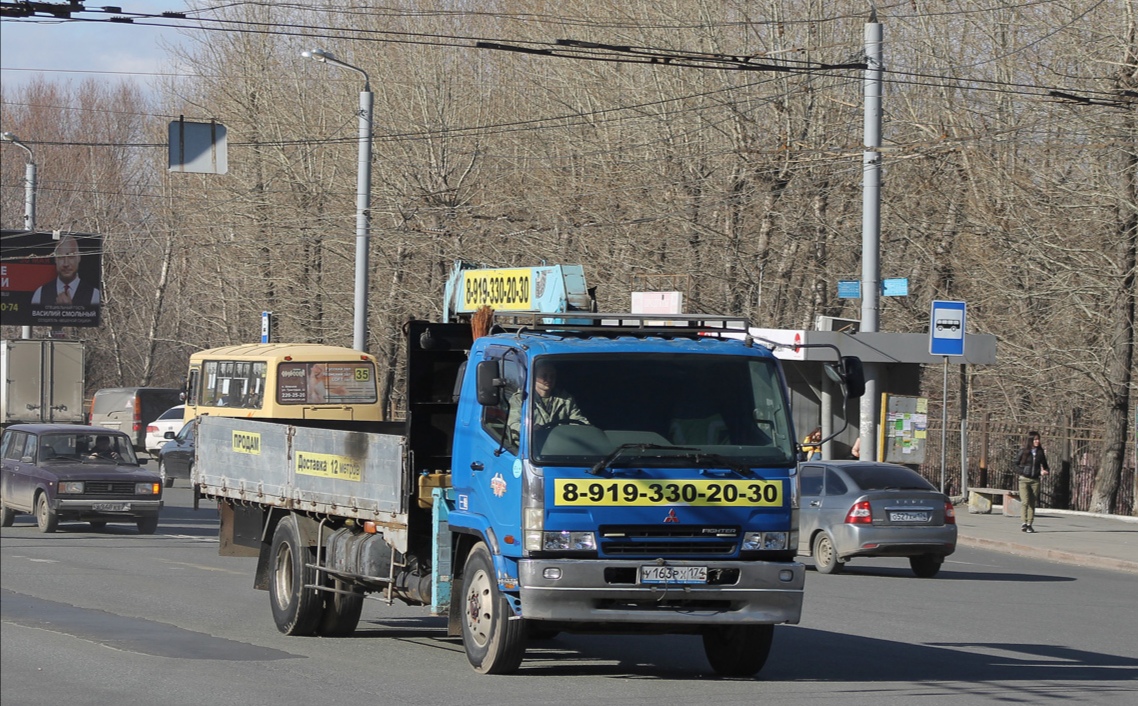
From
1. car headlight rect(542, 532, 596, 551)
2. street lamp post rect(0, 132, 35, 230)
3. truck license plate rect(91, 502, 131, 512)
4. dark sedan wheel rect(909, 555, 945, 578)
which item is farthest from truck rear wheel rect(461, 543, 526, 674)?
dark sedan wheel rect(909, 555, 945, 578)

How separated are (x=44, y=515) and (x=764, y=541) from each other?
→ 458 cm

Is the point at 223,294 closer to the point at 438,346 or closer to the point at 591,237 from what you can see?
the point at 591,237

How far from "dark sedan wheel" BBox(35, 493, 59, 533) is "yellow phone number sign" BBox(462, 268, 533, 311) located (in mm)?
4906

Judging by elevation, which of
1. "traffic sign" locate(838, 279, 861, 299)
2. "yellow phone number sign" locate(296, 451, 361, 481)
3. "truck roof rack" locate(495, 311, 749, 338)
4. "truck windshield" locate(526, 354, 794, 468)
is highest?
"traffic sign" locate(838, 279, 861, 299)

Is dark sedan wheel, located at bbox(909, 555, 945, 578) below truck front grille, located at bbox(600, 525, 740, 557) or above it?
below

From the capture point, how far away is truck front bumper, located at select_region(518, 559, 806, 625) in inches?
385

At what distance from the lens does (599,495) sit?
32.2ft

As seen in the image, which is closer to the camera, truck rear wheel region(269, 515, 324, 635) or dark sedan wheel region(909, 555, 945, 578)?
truck rear wheel region(269, 515, 324, 635)

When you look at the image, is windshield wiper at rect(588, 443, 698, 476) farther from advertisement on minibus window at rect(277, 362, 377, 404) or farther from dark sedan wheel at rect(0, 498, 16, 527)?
advertisement on minibus window at rect(277, 362, 377, 404)

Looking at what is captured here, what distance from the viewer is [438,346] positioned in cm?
1212

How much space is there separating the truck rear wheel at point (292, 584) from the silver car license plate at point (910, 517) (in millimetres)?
9013

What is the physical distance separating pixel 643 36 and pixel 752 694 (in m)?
30.2

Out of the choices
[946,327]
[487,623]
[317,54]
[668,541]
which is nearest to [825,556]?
[946,327]

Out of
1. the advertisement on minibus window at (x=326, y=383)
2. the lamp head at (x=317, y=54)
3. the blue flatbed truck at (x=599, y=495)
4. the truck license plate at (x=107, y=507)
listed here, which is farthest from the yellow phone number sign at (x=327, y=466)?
the lamp head at (x=317, y=54)
